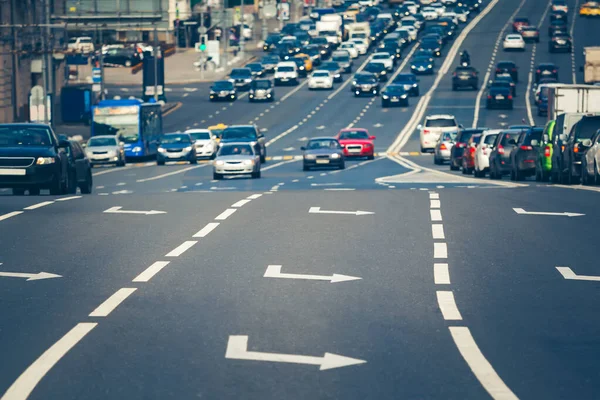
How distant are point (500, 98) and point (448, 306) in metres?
68.9

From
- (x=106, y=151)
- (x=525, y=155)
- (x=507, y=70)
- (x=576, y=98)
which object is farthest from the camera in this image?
(x=507, y=70)

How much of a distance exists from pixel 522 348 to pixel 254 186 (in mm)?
26902

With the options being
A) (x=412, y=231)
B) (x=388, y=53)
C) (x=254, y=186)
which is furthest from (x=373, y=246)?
(x=388, y=53)

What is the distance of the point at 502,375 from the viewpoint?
28.5ft

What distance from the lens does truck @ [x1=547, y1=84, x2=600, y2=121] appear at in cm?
3897

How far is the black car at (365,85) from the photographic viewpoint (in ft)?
296

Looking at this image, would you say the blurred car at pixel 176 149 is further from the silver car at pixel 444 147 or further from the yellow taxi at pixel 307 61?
the yellow taxi at pixel 307 61

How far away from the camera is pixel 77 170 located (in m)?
30.1

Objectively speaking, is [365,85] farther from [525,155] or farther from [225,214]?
[225,214]

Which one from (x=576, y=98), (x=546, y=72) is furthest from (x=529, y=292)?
(x=546, y=72)

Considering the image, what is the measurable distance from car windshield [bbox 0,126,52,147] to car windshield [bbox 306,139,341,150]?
2091cm

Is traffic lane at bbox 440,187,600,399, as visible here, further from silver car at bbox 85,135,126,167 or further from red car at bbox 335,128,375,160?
silver car at bbox 85,135,126,167

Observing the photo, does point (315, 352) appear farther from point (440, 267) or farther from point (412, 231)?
point (412, 231)

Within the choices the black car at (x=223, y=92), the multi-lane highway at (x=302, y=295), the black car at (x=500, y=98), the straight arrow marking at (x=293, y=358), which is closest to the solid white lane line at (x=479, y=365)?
the multi-lane highway at (x=302, y=295)
